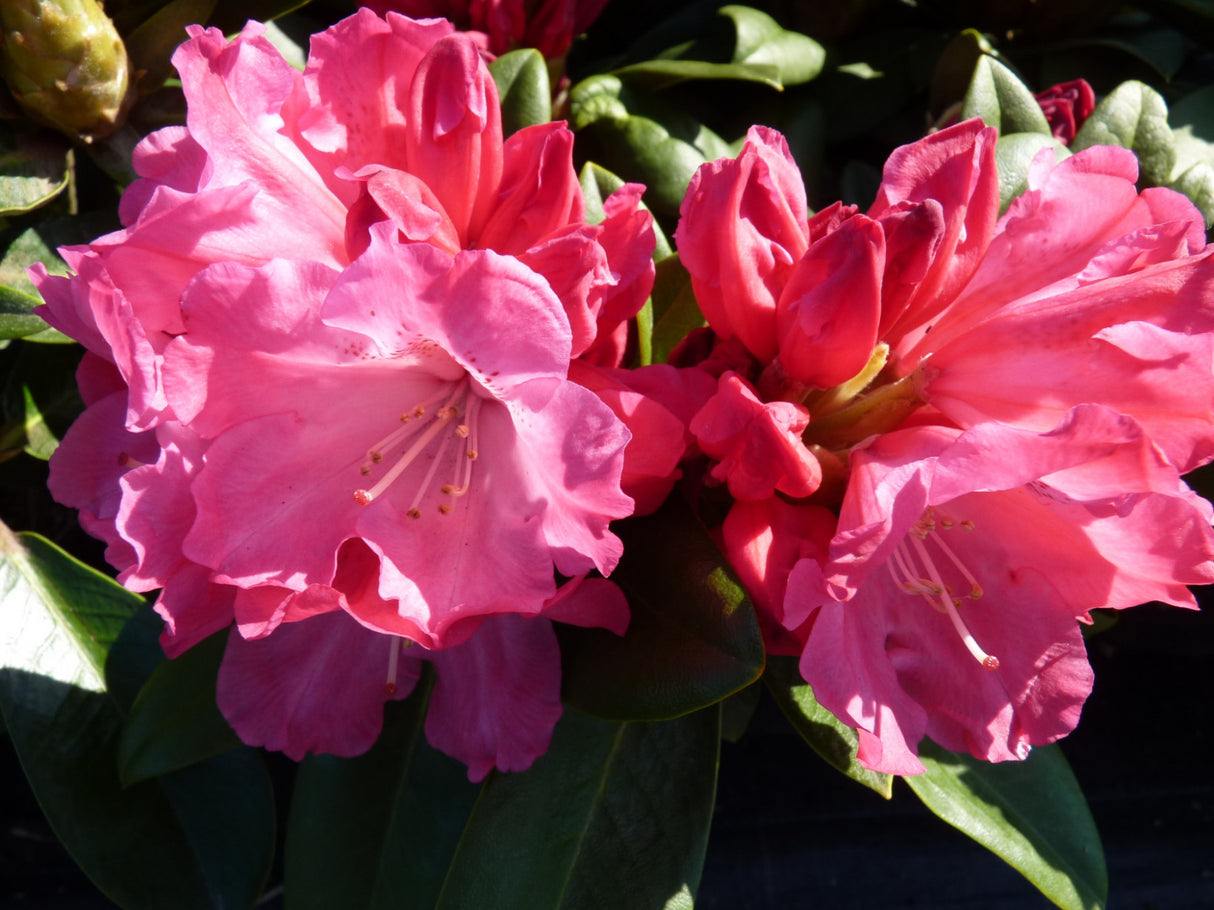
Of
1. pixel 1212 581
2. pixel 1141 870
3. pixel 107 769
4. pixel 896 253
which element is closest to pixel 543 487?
pixel 896 253

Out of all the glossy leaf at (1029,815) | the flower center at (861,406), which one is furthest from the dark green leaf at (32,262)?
the glossy leaf at (1029,815)

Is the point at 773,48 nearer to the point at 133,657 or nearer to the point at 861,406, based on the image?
the point at 861,406

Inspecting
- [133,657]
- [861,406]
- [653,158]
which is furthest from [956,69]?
[133,657]

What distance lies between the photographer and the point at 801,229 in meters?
0.63

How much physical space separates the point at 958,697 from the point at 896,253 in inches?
11.9

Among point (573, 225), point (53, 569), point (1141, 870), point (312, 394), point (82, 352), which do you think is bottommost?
point (1141, 870)

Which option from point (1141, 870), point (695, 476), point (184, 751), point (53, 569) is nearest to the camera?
point (695, 476)

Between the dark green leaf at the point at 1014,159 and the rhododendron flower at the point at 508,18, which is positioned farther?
the rhododendron flower at the point at 508,18

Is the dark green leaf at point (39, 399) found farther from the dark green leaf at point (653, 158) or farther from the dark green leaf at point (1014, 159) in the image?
the dark green leaf at point (1014, 159)

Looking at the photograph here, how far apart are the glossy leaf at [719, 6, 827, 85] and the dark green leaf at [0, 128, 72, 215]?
732 mm

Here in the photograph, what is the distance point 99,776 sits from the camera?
37.7 inches

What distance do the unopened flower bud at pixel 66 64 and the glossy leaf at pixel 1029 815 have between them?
39.0 inches

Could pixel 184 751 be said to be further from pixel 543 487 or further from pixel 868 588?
pixel 868 588

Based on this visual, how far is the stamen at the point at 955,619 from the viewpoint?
62 cm
